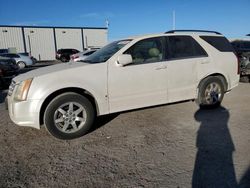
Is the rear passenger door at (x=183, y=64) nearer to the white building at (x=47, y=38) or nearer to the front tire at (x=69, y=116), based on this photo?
the front tire at (x=69, y=116)

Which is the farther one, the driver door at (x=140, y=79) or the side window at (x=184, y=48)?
the side window at (x=184, y=48)

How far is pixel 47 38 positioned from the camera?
38.7 m

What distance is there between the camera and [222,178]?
2.72m

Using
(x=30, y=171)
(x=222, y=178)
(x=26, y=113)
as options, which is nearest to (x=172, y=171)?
(x=222, y=178)

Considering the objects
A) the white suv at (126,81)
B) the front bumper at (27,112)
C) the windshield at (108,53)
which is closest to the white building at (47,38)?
the windshield at (108,53)

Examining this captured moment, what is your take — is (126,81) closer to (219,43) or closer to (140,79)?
(140,79)

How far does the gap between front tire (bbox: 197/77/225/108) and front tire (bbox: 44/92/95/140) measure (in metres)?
2.56

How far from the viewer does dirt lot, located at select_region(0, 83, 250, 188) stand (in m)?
2.79

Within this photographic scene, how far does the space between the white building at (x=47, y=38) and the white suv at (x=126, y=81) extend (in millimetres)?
35711

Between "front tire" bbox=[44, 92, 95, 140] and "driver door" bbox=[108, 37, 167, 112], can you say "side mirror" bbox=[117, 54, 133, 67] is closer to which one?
"driver door" bbox=[108, 37, 167, 112]

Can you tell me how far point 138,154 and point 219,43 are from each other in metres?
3.72

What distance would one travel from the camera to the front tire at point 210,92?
530 centimetres

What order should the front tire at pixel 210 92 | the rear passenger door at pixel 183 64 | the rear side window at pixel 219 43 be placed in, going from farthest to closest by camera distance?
1. the rear side window at pixel 219 43
2. the front tire at pixel 210 92
3. the rear passenger door at pixel 183 64

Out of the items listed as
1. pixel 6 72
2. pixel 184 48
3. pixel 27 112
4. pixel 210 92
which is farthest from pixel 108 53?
pixel 6 72
